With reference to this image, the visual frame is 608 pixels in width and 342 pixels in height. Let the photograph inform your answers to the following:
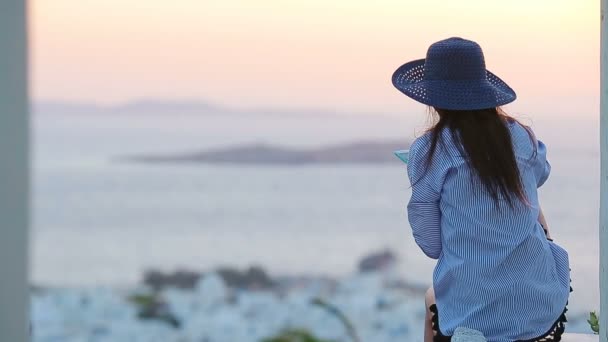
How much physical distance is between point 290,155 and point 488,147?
7.98 metres

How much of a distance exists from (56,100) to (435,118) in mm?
8293

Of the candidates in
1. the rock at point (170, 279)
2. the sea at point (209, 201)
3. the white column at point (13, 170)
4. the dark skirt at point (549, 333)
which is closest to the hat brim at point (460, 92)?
the dark skirt at point (549, 333)

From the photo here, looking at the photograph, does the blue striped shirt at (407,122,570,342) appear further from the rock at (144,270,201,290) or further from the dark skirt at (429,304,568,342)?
the rock at (144,270,201,290)

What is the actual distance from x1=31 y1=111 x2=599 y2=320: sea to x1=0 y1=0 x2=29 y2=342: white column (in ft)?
22.5

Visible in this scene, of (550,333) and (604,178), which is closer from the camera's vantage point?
(604,178)

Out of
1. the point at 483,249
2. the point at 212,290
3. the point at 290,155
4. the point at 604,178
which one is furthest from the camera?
the point at 290,155

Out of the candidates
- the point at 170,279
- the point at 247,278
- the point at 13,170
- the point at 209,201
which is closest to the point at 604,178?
the point at 13,170

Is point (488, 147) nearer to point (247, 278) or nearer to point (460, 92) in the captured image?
point (460, 92)

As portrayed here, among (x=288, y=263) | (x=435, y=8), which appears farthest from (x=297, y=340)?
(x=435, y=8)

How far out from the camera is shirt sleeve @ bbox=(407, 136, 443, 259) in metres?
2.21

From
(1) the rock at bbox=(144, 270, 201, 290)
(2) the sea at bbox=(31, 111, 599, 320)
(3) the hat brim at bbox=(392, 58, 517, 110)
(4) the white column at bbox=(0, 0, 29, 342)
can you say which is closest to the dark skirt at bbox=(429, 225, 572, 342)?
(3) the hat brim at bbox=(392, 58, 517, 110)

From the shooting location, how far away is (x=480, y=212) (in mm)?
2166

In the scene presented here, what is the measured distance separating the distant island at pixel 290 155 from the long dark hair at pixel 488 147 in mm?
7482

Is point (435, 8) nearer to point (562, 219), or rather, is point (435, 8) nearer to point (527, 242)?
point (562, 219)
